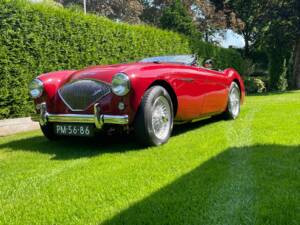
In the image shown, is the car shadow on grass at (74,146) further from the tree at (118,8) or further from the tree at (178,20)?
the tree at (118,8)

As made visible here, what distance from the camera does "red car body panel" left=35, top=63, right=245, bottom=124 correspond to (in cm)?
443

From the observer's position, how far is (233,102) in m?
7.19

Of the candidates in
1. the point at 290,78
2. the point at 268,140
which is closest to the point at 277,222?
the point at 268,140

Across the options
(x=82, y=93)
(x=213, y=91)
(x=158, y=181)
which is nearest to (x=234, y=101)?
(x=213, y=91)

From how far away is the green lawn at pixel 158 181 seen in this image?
2537 mm


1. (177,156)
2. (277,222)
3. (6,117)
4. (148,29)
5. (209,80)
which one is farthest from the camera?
(148,29)

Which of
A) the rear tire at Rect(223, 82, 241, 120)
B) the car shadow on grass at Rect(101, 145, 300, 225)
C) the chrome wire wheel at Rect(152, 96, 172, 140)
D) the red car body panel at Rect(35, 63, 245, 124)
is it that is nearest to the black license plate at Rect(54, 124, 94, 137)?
the red car body panel at Rect(35, 63, 245, 124)

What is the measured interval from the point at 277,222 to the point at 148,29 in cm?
1028

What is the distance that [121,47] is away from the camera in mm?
10500

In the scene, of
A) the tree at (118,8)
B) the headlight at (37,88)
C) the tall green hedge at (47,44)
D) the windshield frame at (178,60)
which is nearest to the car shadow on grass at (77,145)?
the headlight at (37,88)

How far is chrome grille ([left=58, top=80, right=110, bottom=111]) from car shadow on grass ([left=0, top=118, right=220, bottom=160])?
57 centimetres

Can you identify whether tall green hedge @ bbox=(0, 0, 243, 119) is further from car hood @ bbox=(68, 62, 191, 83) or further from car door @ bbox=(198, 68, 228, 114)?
car door @ bbox=(198, 68, 228, 114)

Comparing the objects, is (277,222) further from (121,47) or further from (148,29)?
(148,29)

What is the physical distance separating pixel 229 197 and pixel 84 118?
7.42 feet
